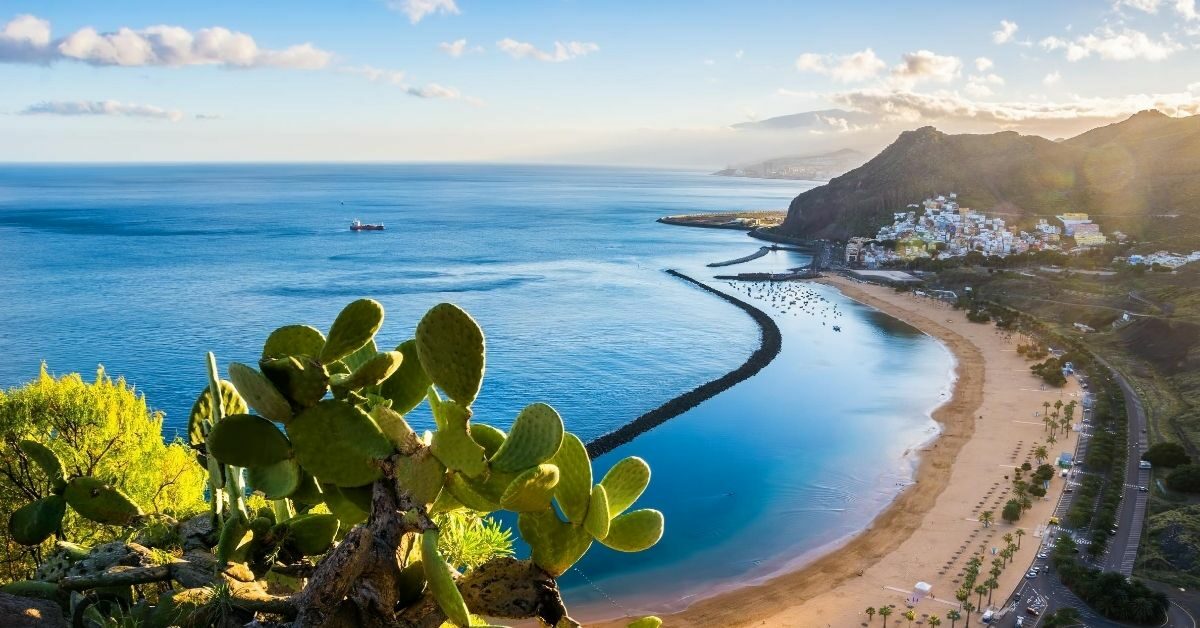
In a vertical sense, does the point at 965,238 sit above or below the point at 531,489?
below

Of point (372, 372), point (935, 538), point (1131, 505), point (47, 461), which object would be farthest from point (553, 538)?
point (1131, 505)

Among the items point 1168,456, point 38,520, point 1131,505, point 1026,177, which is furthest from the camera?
point 1026,177

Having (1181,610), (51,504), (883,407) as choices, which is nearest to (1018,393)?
(883,407)

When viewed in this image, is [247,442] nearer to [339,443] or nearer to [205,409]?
[339,443]

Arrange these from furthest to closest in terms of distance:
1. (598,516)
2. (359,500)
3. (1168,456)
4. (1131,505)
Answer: (1168,456) < (1131,505) < (359,500) < (598,516)

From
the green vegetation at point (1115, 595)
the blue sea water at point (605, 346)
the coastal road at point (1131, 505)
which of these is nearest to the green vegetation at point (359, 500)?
the blue sea water at point (605, 346)

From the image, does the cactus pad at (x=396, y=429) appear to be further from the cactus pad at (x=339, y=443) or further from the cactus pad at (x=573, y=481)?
the cactus pad at (x=573, y=481)

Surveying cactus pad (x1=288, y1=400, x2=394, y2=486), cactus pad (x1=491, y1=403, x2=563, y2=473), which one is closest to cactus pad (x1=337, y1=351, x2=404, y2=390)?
cactus pad (x1=288, y1=400, x2=394, y2=486)

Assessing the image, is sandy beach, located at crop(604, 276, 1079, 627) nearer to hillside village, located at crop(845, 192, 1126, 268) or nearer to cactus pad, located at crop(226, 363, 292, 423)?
cactus pad, located at crop(226, 363, 292, 423)

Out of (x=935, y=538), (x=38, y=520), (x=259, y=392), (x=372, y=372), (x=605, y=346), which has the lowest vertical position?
(x=935, y=538)
